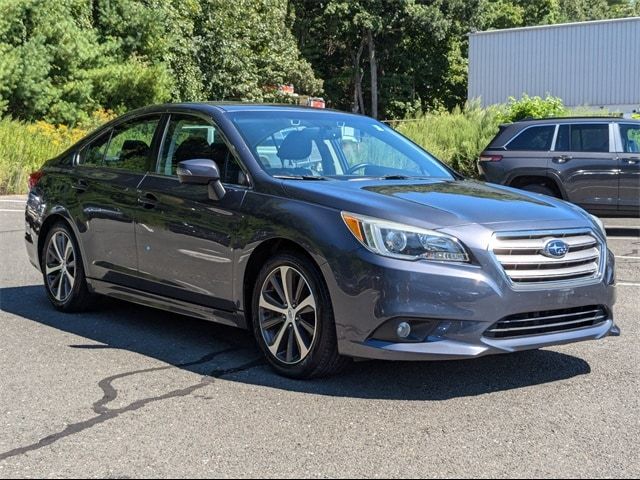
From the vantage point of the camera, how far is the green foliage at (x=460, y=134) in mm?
22000

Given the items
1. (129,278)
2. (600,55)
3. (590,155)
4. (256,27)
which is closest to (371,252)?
(129,278)

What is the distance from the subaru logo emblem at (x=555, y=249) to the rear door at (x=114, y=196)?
291cm

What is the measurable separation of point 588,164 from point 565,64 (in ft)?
72.2

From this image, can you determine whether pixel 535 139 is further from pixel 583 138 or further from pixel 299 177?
pixel 299 177

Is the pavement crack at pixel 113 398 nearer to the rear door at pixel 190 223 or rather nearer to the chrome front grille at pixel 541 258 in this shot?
the rear door at pixel 190 223

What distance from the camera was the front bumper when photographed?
4980 millimetres

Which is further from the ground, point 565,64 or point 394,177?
point 565,64

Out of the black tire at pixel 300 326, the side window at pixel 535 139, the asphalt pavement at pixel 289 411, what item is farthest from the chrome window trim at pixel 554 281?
the side window at pixel 535 139

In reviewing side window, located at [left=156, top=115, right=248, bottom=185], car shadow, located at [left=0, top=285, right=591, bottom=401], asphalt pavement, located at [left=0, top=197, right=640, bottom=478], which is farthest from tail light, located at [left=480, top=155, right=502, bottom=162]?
side window, located at [left=156, top=115, right=248, bottom=185]

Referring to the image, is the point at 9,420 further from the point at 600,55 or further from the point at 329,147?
the point at 600,55

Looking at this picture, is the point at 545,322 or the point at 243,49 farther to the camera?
the point at 243,49

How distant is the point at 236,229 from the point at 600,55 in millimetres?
30729

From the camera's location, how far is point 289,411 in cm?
492

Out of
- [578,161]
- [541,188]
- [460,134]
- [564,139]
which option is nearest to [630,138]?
[578,161]
